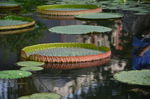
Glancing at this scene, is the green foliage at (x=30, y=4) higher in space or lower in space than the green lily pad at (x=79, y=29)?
lower

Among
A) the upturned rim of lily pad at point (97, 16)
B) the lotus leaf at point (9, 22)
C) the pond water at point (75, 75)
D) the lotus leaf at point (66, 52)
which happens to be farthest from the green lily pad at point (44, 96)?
the upturned rim of lily pad at point (97, 16)

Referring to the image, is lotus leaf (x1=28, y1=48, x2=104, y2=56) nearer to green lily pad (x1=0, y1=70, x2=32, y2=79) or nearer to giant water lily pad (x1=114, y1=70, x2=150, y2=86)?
green lily pad (x1=0, y1=70, x2=32, y2=79)

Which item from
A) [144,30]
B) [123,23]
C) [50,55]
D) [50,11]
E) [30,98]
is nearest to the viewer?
[30,98]

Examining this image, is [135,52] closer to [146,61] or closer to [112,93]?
[146,61]

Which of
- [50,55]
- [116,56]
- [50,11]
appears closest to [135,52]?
[116,56]

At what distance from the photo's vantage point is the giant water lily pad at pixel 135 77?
12.4 feet

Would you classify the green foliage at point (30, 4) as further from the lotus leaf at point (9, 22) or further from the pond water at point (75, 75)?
the pond water at point (75, 75)

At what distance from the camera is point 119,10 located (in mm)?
8734

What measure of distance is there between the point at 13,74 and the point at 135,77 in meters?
1.09

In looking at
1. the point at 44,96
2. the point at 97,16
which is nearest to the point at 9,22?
the point at 97,16

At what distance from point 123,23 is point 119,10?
1602 mm

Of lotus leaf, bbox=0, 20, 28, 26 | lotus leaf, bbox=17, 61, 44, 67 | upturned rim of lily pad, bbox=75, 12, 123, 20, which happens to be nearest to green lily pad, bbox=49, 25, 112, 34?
lotus leaf, bbox=0, 20, 28, 26

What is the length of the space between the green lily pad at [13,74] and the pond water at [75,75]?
57 mm

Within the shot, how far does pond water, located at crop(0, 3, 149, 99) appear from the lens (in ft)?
11.9
